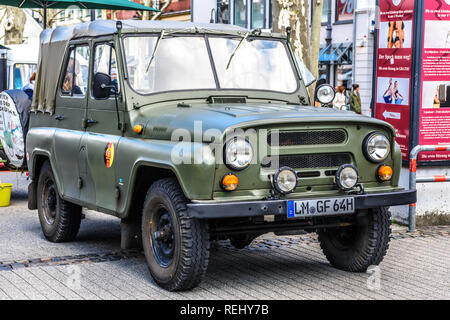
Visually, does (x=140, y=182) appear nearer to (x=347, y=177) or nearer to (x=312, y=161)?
(x=312, y=161)

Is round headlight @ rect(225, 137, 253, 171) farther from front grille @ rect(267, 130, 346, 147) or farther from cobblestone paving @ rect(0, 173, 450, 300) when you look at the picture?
cobblestone paving @ rect(0, 173, 450, 300)

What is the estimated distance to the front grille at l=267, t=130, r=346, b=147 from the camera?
6.58m

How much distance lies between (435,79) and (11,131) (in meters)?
→ 5.31

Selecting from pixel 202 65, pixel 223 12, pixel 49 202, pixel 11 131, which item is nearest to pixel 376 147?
pixel 202 65

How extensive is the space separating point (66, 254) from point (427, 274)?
3.44m

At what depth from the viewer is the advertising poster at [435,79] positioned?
10.2 m

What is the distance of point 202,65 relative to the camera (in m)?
7.76

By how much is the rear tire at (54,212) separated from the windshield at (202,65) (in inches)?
76.9

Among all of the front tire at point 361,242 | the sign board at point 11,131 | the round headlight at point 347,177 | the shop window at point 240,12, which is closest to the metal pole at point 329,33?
the shop window at point 240,12

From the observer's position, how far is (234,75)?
783 centimetres

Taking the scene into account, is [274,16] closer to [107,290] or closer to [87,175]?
[87,175]

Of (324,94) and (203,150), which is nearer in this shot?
(203,150)

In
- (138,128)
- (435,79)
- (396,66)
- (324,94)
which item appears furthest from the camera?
(396,66)

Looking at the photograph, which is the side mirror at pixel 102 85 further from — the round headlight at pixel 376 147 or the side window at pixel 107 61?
the round headlight at pixel 376 147
